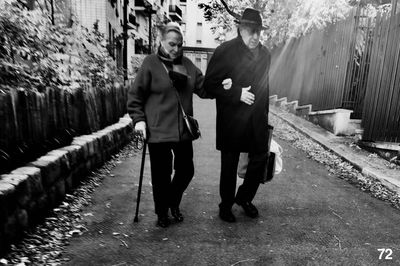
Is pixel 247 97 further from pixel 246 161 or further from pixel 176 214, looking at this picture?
pixel 176 214

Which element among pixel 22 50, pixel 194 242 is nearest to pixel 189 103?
pixel 194 242

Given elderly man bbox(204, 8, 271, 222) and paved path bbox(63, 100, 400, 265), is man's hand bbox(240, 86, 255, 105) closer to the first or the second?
elderly man bbox(204, 8, 271, 222)

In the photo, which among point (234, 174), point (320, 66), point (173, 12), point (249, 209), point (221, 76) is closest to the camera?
point (221, 76)

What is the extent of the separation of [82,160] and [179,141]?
70.0 inches

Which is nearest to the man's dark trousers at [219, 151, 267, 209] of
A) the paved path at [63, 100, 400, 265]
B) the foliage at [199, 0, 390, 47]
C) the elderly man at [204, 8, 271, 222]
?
the elderly man at [204, 8, 271, 222]

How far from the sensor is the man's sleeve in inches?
122

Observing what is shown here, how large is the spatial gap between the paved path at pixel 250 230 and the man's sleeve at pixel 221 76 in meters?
1.27

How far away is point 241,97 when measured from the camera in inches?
120

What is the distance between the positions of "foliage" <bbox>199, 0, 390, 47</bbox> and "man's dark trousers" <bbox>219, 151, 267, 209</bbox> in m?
6.61

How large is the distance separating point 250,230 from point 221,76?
4.92 feet

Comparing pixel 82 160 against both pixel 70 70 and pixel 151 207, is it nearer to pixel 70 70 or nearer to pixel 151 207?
pixel 151 207

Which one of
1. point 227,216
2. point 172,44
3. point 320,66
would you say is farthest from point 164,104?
point 320,66

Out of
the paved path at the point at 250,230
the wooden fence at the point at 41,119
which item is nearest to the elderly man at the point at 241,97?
the paved path at the point at 250,230

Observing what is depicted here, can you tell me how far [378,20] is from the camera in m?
6.41
